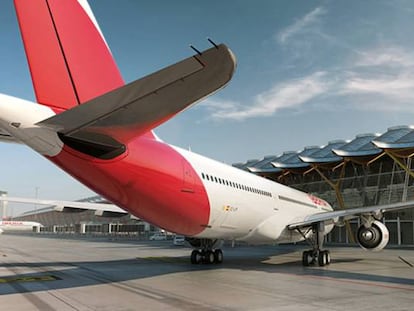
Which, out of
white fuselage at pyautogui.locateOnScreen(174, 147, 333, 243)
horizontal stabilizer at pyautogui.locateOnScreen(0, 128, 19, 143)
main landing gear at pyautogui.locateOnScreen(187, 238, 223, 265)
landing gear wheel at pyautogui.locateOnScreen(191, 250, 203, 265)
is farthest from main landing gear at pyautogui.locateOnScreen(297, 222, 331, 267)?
horizontal stabilizer at pyautogui.locateOnScreen(0, 128, 19, 143)

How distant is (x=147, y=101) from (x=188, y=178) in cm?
567

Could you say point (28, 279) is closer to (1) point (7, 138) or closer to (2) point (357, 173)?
(1) point (7, 138)

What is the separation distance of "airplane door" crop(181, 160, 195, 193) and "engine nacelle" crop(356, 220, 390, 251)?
834 cm

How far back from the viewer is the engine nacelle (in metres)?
16.5

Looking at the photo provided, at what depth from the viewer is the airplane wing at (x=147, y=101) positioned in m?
5.75

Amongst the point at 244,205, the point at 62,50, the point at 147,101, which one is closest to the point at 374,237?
the point at 244,205

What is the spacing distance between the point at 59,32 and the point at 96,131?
2.43 metres

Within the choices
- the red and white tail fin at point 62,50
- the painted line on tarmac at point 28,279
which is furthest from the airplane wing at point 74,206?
the red and white tail fin at point 62,50

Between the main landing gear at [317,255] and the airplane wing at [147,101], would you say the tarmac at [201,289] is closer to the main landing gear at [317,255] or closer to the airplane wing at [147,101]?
the main landing gear at [317,255]

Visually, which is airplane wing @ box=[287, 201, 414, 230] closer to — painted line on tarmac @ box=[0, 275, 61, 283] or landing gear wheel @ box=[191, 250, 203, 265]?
landing gear wheel @ box=[191, 250, 203, 265]

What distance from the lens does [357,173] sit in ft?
152

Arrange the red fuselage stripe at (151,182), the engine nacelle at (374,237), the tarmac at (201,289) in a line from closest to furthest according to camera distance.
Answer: the tarmac at (201,289) → the red fuselage stripe at (151,182) → the engine nacelle at (374,237)

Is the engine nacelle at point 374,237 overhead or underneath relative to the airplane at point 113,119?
underneath

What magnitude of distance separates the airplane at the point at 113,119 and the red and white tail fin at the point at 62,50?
0.02 metres
